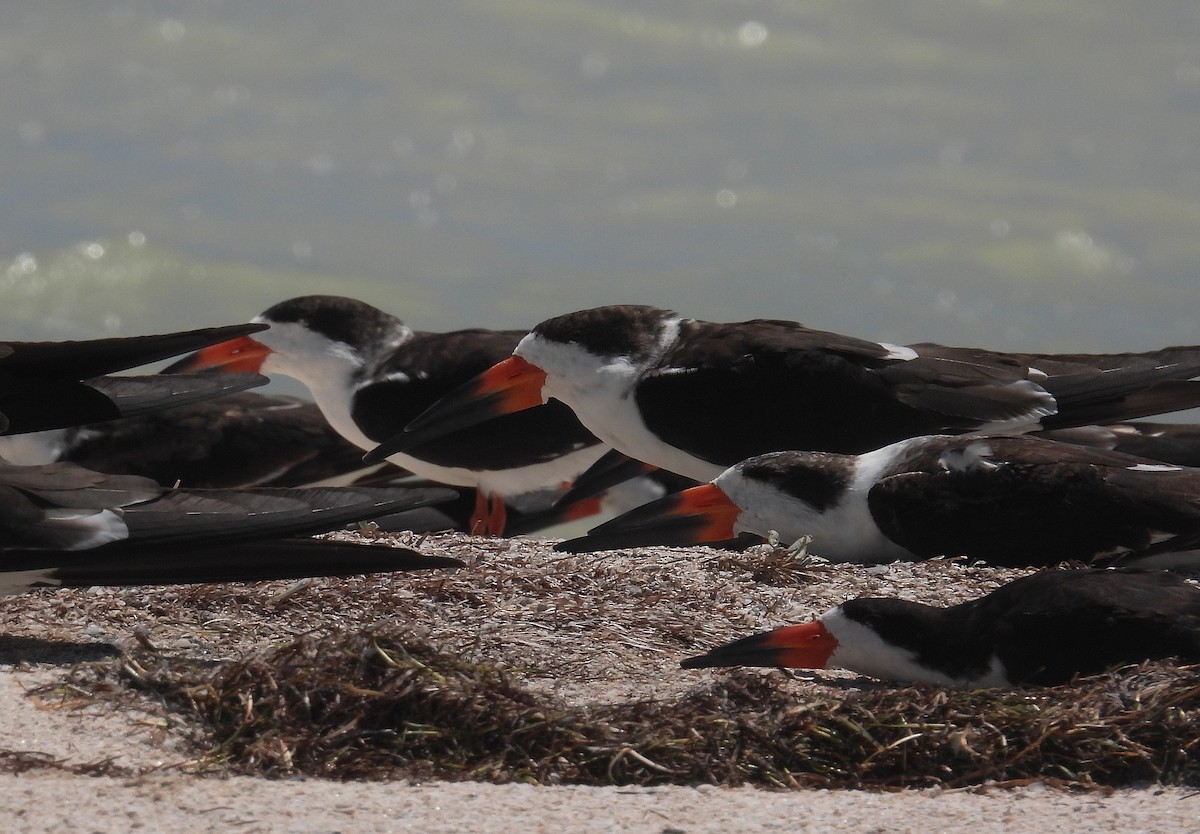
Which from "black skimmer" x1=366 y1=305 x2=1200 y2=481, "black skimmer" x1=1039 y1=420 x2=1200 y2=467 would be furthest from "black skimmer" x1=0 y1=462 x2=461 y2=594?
"black skimmer" x1=1039 y1=420 x2=1200 y2=467

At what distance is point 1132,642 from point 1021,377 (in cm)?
278

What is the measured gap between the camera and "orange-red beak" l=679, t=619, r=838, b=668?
415 centimetres

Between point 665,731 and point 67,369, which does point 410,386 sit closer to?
point 67,369

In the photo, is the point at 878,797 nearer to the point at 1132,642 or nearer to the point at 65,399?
the point at 1132,642

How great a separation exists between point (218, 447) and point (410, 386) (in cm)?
117

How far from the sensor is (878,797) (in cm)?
329

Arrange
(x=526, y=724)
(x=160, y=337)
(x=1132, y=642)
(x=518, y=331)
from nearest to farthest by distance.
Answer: (x=526, y=724) < (x=1132, y=642) < (x=160, y=337) < (x=518, y=331)

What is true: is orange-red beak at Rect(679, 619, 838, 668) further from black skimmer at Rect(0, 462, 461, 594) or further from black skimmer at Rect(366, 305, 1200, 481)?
black skimmer at Rect(366, 305, 1200, 481)

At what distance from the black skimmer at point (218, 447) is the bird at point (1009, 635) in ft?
14.2

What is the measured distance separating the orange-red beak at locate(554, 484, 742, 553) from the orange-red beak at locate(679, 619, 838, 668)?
1401 millimetres

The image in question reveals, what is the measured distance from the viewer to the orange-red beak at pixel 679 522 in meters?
5.63

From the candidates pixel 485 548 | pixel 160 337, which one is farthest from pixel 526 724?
pixel 485 548

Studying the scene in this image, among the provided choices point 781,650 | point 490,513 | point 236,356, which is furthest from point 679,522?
point 236,356

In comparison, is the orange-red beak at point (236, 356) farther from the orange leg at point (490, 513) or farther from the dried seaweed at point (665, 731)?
the dried seaweed at point (665, 731)
